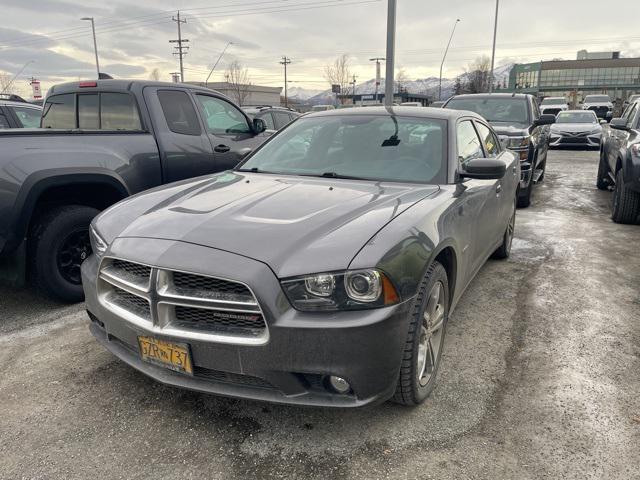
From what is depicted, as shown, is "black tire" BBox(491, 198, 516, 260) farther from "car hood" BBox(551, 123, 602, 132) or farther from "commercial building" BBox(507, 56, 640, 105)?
"commercial building" BBox(507, 56, 640, 105)

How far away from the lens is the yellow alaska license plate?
2291 mm

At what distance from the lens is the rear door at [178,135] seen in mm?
4895

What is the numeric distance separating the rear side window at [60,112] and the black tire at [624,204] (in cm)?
688

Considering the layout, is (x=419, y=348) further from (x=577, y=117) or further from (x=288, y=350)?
(x=577, y=117)

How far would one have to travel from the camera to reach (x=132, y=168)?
4496mm

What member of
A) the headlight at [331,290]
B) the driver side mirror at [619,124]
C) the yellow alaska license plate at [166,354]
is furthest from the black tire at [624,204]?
the yellow alaska license plate at [166,354]

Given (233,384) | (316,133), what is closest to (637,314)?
(316,133)

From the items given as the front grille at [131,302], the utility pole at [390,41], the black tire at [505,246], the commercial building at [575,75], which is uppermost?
the commercial building at [575,75]

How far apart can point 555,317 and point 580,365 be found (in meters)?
0.78

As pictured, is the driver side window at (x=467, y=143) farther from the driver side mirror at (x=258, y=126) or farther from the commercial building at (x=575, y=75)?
the commercial building at (x=575, y=75)

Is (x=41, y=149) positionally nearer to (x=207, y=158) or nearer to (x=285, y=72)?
(x=207, y=158)

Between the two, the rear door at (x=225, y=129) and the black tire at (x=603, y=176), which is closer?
the rear door at (x=225, y=129)

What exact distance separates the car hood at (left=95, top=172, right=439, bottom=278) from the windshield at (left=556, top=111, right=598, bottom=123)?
16793 millimetres

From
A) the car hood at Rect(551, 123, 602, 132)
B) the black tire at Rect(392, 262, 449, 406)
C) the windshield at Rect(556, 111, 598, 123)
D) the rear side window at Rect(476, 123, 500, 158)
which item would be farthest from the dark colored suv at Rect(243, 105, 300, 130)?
the windshield at Rect(556, 111, 598, 123)
